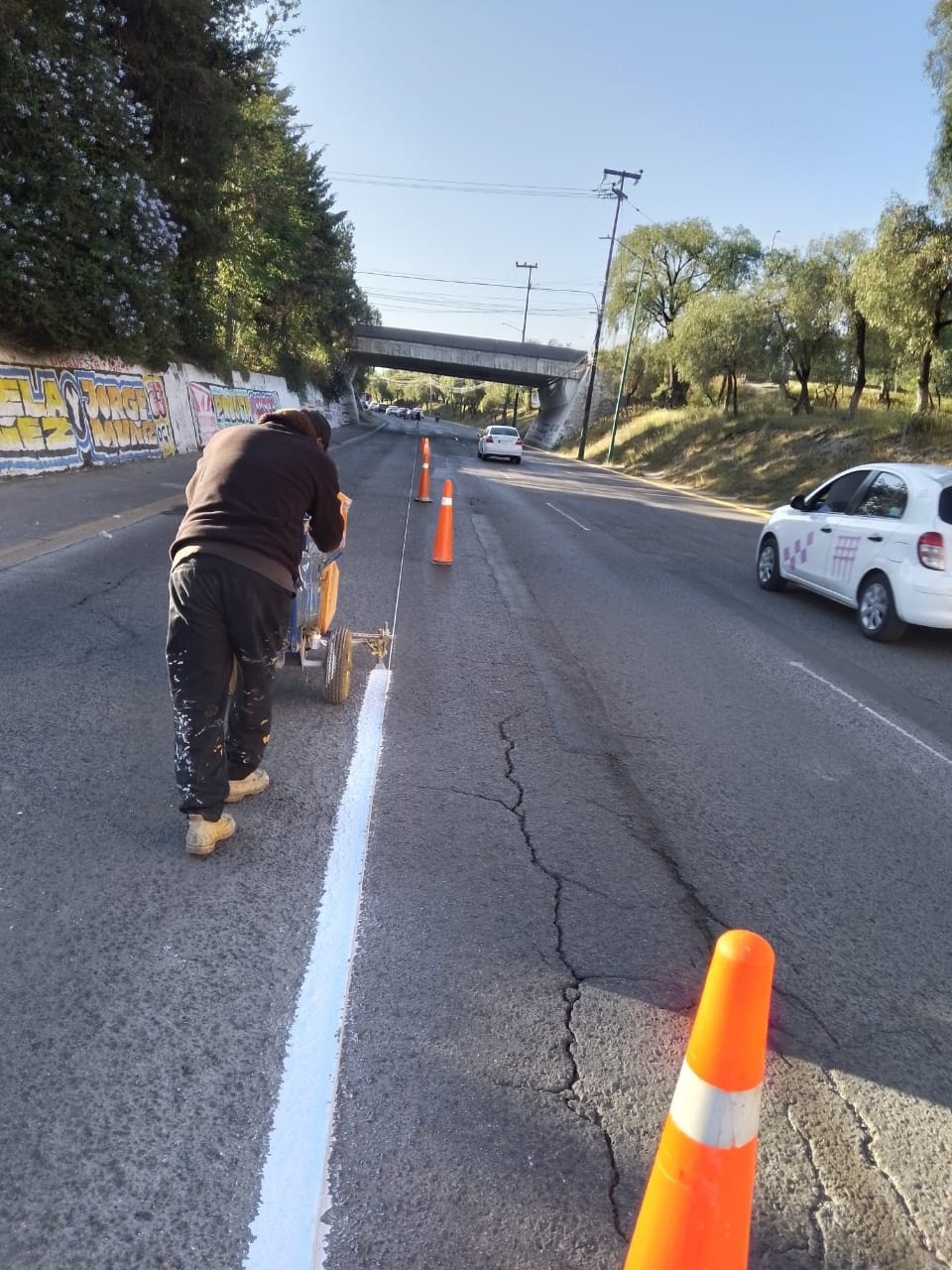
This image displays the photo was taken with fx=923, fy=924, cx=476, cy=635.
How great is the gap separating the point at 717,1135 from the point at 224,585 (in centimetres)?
265

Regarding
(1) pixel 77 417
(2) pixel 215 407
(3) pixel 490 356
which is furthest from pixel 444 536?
(3) pixel 490 356

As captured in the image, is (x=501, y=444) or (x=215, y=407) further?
(x=501, y=444)

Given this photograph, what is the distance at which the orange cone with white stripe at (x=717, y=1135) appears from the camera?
6.08ft

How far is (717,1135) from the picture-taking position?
1.88m

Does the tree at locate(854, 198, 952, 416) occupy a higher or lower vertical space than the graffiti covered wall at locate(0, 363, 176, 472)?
higher

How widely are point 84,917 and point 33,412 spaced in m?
14.8

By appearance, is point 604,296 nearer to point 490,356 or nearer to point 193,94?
point 490,356

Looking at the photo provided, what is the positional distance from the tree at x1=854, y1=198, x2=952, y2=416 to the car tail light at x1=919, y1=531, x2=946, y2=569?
63.3 ft

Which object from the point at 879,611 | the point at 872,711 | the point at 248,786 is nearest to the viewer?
the point at 248,786

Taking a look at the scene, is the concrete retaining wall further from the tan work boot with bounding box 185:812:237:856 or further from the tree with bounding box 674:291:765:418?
the tree with bounding box 674:291:765:418

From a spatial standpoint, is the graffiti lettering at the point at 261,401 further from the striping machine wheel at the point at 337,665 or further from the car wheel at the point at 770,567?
the striping machine wheel at the point at 337,665

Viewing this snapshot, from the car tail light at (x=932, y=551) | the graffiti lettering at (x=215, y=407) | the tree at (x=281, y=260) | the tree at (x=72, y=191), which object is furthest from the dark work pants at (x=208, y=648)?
the tree at (x=281, y=260)

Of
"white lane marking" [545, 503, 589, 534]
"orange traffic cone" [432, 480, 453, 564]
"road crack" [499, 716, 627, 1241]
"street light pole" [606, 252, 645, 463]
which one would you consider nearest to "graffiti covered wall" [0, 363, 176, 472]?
"orange traffic cone" [432, 480, 453, 564]

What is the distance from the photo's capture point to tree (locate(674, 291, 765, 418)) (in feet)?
127
